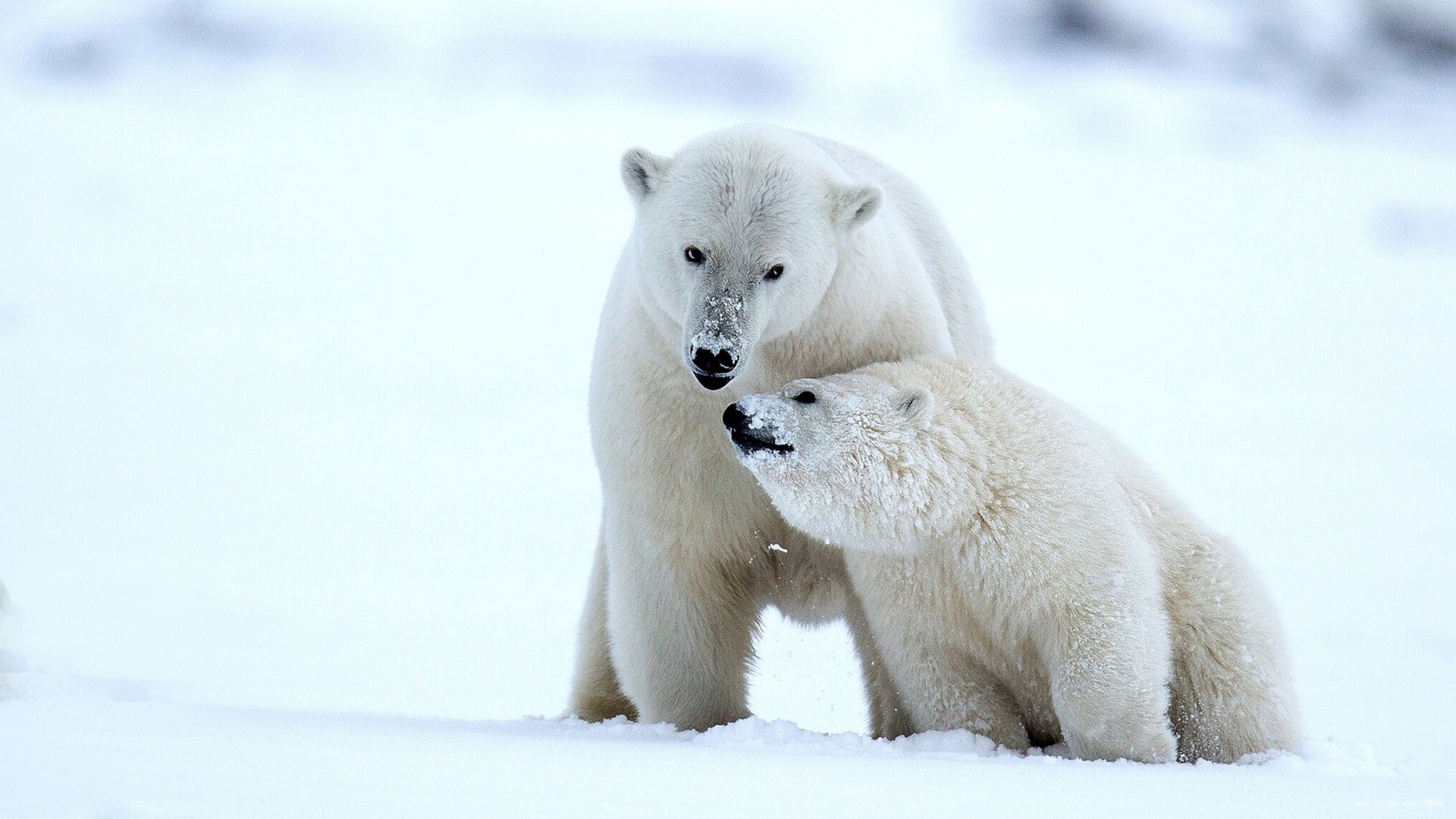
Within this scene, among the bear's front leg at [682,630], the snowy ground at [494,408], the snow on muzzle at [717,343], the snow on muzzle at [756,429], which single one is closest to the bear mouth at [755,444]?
the snow on muzzle at [756,429]

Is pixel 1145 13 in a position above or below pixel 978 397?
above

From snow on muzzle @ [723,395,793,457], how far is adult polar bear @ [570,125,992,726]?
0.29ft

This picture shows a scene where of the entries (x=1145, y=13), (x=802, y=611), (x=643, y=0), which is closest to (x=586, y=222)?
(x=802, y=611)

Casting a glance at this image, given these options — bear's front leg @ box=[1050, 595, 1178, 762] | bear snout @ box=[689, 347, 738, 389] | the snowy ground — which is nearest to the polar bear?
bear's front leg @ box=[1050, 595, 1178, 762]

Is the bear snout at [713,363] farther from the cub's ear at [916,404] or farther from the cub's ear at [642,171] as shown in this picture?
the cub's ear at [642,171]

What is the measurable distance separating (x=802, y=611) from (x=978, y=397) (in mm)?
867

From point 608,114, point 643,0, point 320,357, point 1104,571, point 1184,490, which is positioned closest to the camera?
point 1104,571

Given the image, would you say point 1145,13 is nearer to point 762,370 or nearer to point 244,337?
point 244,337

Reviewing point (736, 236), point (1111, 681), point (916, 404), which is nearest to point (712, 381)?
point (736, 236)

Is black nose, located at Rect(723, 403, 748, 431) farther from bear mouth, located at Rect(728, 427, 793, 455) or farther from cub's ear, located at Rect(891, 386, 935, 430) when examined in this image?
cub's ear, located at Rect(891, 386, 935, 430)

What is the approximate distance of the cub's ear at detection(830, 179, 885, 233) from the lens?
3777mm

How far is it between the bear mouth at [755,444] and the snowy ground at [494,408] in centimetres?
64

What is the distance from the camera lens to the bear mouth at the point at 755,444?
355cm

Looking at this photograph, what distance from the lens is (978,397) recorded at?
3.80 metres
